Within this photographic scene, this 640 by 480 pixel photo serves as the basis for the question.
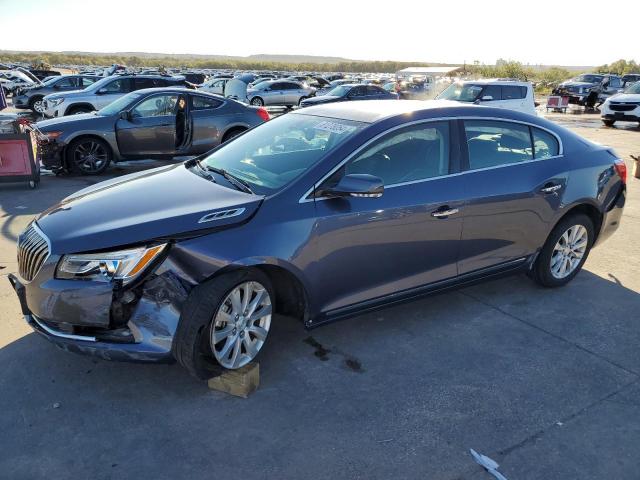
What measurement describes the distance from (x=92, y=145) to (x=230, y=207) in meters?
7.21

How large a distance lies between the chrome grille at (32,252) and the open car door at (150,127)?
646 centimetres

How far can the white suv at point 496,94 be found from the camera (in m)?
15.0

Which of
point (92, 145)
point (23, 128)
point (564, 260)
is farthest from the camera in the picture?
point (92, 145)

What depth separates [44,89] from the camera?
21.3 m

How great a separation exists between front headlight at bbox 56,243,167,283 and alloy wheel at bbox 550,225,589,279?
3.51 metres

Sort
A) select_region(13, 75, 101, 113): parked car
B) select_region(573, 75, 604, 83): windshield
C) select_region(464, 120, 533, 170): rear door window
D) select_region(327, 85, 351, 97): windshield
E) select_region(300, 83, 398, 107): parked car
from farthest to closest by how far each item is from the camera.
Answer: select_region(573, 75, 604, 83): windshield, select_region(13, 75, 101, 113): parked car, select_region(327, 85, 351, 97): windshield, select_region(300, 83, 398, 107): parked car, select_region(464, 120, 533, 170): rear door window

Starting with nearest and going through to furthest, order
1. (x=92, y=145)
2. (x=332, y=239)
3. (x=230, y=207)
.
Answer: (x=230, y=207), (x=332, y=239), (x=92, y=145)

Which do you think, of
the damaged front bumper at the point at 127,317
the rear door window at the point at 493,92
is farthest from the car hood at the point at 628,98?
the damaged front bumper at the point at 127,317

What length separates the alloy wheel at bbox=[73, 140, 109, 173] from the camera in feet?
31.2

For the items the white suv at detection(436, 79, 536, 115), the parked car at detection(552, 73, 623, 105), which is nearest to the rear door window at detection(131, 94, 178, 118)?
the white suv at detection(436, 79, 536, 115)

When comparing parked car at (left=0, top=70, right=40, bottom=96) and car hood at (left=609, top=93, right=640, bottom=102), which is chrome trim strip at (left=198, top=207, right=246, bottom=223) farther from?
parked car at (left=0, top=70, right=40, bottom=96)

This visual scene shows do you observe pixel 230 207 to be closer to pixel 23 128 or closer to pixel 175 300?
pixel 175 300

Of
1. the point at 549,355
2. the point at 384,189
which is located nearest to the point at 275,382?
the point at 384,189

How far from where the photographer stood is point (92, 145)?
9.55 meters
